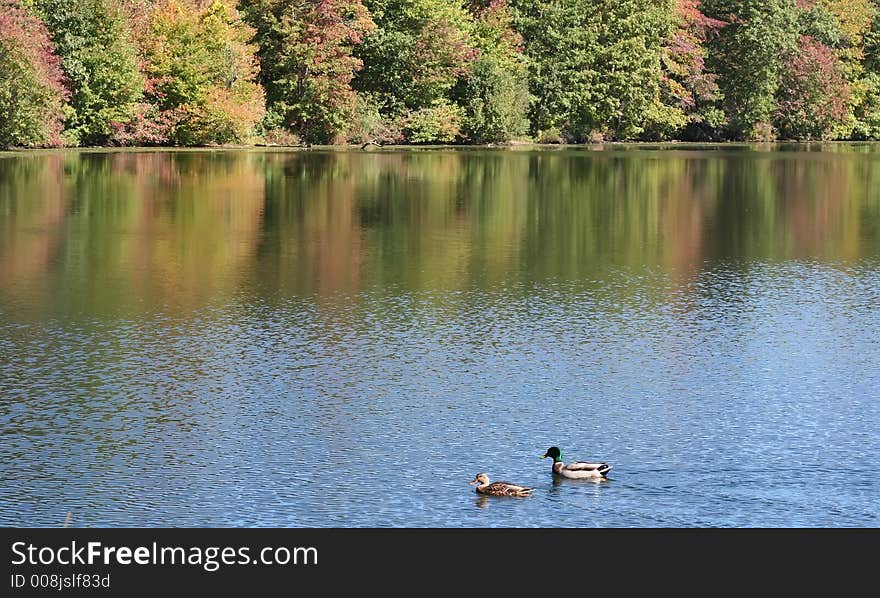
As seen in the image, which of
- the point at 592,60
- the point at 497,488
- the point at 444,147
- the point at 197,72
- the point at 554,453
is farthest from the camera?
the point at 592,60

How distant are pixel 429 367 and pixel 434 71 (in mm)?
55492

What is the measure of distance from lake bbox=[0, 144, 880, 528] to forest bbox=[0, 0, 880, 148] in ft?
90.1

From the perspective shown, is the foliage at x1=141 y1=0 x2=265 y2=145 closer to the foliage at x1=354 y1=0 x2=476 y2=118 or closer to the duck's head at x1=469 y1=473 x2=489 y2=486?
the foliage at x1=354 y1=0 x2=476 y2=118

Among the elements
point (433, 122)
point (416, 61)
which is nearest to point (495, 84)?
point (433, 122)

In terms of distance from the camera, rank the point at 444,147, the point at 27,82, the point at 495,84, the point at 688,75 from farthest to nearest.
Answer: the point at 688,75
the point at 495,84
the point at 444,147
the point at 27,82

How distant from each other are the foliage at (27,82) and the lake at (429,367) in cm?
2068

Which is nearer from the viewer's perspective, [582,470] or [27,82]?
[582,470]

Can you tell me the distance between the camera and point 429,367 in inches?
551

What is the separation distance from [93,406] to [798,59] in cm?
7850

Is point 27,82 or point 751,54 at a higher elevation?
point 751,54

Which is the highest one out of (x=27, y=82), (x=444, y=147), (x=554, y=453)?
(x=27, y=82)

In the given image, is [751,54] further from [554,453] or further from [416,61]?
[554,453]
